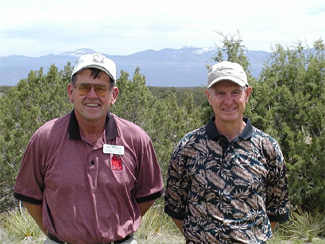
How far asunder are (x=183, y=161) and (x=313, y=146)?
19.2ft

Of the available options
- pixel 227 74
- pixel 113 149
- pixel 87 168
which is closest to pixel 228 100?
pixel 227 74

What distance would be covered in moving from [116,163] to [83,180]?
0.25 meters

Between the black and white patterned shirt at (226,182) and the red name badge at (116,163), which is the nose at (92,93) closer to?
the red name badge at (116,163)

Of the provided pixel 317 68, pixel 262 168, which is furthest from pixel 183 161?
pixel 317 68

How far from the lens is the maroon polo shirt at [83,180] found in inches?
123

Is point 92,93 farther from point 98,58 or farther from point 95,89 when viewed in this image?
point 98,58

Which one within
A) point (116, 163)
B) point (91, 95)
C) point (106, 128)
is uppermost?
point (91, 95)

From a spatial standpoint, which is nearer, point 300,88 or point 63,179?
point 63,179

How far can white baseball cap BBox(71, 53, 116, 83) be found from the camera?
10.4 ft

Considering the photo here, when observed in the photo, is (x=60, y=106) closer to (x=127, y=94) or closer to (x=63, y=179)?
(x=127, y=94)

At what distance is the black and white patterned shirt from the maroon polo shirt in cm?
35

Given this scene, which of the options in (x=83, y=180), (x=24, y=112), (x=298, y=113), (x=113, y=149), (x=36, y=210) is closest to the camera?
(x=83, y=180)

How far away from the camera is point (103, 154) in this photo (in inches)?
126

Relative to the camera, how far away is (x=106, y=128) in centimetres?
Result: 331
